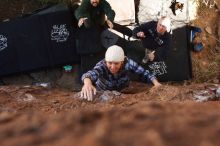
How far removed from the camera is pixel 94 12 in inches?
277

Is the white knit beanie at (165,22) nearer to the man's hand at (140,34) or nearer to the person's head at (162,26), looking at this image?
the person's head at (162,26)

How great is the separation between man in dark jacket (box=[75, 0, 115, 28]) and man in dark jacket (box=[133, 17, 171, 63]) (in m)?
0.50

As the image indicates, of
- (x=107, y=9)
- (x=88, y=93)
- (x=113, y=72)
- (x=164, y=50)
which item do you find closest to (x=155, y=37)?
(x=164, y=50)

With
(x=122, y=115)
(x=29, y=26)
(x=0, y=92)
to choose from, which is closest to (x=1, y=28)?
(x=29, y=26)

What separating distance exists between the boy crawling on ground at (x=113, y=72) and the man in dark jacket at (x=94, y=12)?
183 cm

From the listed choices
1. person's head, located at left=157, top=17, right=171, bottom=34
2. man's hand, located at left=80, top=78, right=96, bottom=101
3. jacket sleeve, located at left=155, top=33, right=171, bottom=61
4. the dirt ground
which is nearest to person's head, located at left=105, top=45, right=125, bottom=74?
man's hand, located at left=80, top=78, right=96, bottom=101

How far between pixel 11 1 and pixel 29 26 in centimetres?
136

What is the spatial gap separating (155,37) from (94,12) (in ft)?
3.20

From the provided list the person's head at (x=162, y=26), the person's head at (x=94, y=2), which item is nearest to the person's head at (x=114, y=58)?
the person's head at (x=94, y=2)

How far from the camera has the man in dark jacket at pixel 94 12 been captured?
6910 mm

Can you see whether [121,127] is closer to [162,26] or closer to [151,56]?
[162,26]

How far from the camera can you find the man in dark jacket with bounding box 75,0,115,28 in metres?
6.91

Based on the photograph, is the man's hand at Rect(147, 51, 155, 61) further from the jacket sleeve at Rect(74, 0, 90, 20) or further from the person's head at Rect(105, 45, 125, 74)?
the person's head at Rect(105, 45, 125, 74)

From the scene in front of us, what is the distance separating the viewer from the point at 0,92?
14.2 feet
